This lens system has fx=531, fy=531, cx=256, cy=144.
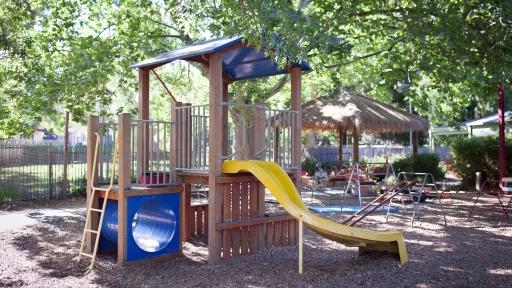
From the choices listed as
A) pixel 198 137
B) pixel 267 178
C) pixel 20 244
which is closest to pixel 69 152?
pixel 20 244

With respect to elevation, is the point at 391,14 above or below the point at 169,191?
above

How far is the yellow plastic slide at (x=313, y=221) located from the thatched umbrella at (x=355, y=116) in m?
10.1

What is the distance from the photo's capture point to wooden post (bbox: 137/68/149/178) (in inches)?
315

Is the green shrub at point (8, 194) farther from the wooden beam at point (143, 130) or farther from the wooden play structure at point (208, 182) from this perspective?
the wooden beam at point (143, 130)

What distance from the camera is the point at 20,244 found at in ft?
29.2

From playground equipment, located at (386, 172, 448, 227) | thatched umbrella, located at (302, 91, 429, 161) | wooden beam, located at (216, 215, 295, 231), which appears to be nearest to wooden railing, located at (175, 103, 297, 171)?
wooden beam, located at (216, 215, 295, 231)

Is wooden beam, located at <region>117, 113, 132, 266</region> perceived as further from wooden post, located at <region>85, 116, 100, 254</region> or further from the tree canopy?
the tree canopy

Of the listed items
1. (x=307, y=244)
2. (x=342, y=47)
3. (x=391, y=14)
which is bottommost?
(x=307, y=244)

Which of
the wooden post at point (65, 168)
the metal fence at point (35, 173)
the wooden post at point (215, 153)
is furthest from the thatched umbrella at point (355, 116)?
the wooden post at point (215, 153)

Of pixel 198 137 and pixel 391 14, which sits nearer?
pixel 198 137

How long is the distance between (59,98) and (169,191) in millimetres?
6981

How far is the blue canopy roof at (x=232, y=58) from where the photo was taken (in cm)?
783

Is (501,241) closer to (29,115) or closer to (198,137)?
(198,137)

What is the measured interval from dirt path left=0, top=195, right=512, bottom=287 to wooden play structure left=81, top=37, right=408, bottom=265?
330mm
